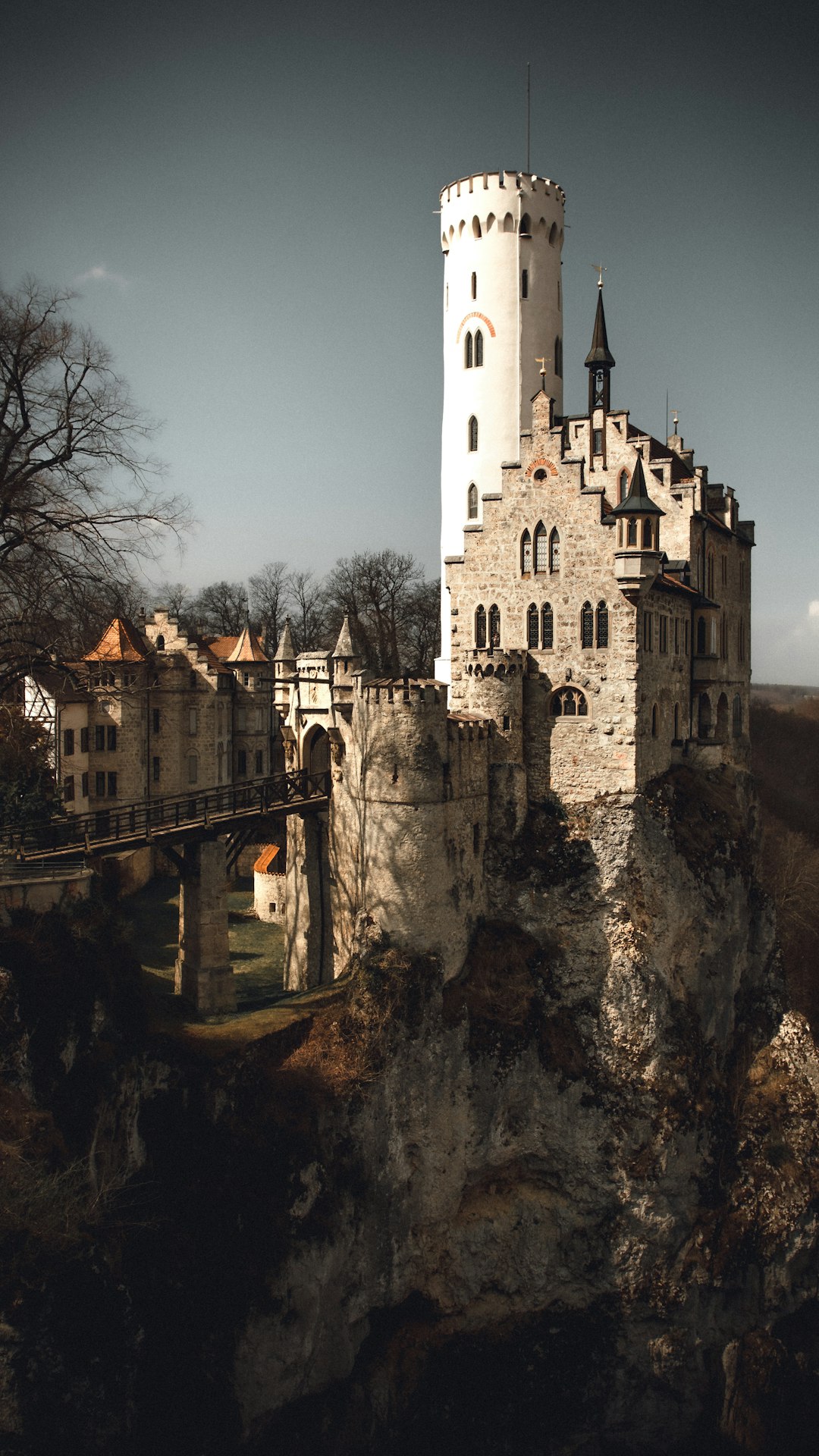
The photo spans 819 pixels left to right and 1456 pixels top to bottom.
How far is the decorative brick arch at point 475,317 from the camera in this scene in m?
38.5

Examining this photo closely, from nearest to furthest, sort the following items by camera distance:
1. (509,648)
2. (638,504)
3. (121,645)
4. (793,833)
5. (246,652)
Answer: (638,504) < (509,648) < (121,645) < (246,652) < (793,833)

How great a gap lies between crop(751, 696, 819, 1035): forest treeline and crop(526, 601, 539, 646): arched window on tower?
1653 centimetres

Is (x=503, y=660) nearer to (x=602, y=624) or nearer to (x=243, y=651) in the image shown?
(x=602, y=624)

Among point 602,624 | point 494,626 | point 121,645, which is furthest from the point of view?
point 121,645

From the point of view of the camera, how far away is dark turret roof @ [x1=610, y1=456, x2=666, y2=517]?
31.4m

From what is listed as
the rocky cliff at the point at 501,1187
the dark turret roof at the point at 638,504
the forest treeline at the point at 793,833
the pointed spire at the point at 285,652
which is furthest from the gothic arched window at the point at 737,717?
the pointed spire at the point at 285,652

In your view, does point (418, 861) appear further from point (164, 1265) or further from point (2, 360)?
point (2, 360)

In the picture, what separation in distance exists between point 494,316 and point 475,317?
77 centimetres

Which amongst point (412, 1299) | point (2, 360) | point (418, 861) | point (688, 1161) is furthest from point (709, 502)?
point (412, 1299)

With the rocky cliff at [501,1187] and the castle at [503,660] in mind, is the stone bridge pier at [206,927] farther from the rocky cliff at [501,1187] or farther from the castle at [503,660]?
the castle at [503,660]

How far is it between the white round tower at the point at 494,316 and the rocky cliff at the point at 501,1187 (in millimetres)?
12206

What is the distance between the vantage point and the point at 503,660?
32.5m

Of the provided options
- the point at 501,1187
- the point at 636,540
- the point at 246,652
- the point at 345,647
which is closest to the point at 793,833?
the point at 246,652

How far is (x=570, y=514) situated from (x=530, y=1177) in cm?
2059
